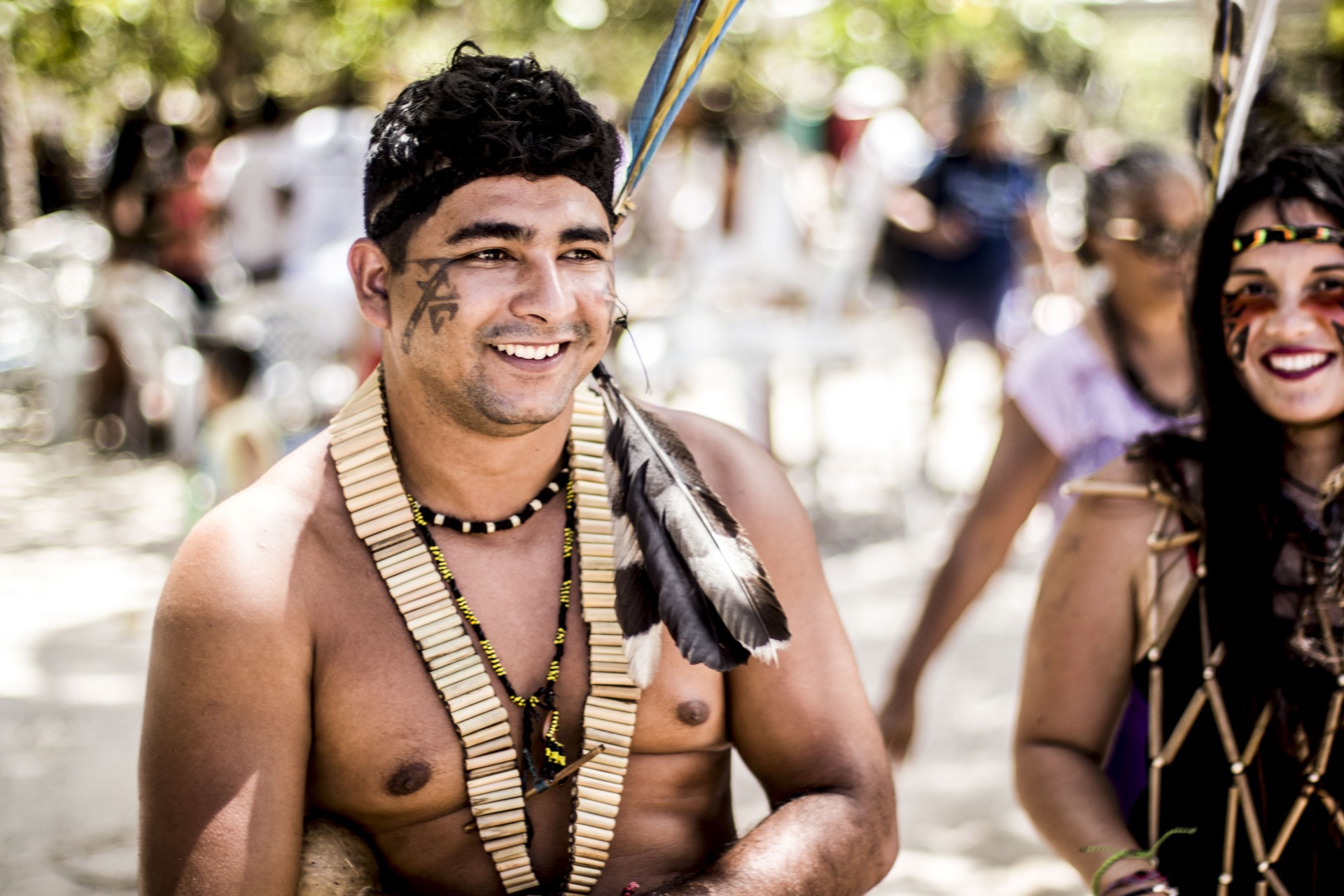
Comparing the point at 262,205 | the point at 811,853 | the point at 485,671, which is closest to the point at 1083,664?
the point at 811,853

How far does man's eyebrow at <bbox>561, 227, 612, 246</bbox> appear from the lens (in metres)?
2.06

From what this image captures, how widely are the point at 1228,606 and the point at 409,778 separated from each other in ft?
4.81

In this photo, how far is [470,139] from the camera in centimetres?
200

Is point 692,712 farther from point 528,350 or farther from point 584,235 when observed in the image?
point 584,235

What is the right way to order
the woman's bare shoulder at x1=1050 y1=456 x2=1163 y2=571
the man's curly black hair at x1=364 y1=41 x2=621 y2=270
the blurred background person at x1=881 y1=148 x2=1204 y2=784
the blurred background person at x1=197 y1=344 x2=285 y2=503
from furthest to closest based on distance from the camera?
the blurred background person at x1=197 y1=344 x2=285 y2=503 < the blurred background person at x1=881 y1=148 x2=1204 y2=784 < the woman's bare shoulder at x1=1050 y1=456 x2=1163 y2=571 < the man's curly black hair at x1=364 y1=41 x2=621 y2=270

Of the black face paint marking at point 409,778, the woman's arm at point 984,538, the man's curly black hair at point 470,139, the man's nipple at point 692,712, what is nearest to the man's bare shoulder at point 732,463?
the man's nipple at point 692,712

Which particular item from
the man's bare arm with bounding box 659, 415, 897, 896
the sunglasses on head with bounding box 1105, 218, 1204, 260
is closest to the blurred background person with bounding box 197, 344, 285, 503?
the sunglasses on head with bounding box 1105, 218, 1204, 260

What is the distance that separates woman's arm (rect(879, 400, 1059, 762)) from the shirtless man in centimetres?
117

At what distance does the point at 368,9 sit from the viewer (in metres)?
10.5

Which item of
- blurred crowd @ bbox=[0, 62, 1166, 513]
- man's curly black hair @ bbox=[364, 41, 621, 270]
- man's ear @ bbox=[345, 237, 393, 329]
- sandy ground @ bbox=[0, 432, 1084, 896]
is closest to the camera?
man's curly black hair @ bbox=[364, 41, 621, 270]

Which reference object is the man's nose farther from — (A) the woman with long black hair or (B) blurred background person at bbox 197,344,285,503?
(B) blurred background person at bbox 197,344,285,503

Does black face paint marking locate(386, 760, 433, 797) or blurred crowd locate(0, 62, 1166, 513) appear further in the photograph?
blurred crowd locate(0, 62, 1166, 513)

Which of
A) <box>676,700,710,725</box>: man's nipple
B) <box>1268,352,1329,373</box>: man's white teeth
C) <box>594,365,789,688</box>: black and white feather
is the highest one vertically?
<box>1268,352,1329,373</box>: man's white teeth

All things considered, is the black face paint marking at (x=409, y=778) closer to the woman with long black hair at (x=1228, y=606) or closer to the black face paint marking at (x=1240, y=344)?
the woman with long black hair at (x=1228, y=606)
